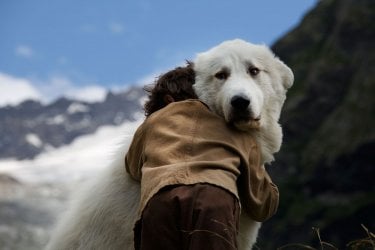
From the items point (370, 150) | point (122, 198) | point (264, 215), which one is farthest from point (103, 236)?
point (370, 150)

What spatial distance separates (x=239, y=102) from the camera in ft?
20.0

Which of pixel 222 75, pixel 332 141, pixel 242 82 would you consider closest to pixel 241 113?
pixel 242 82

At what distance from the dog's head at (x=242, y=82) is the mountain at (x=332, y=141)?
119997mm

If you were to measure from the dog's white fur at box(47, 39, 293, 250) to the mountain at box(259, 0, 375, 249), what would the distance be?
394ft

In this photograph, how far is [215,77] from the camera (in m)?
6.57

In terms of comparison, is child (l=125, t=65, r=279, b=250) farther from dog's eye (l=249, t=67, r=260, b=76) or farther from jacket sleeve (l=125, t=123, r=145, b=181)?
dog's eye (l=249, t=67, r=260, b=76)

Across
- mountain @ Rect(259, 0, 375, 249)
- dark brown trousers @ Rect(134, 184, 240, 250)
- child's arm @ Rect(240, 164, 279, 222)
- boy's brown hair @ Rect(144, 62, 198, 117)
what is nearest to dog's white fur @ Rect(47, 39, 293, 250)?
boy's brown hair @ Rect(144, 62, 198, 117)

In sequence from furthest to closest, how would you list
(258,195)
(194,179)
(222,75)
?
(222,75) → (258,195) → (194,179)

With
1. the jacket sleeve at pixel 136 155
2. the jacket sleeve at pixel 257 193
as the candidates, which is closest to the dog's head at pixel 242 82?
the jacket sleeve at pixel 257 193

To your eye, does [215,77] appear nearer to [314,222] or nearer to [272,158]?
[272,158]

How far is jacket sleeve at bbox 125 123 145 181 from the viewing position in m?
6.25

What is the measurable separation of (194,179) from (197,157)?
247 mm

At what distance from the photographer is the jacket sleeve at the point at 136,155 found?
6.25 m

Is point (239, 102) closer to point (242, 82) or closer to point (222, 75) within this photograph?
point (242, 82)
